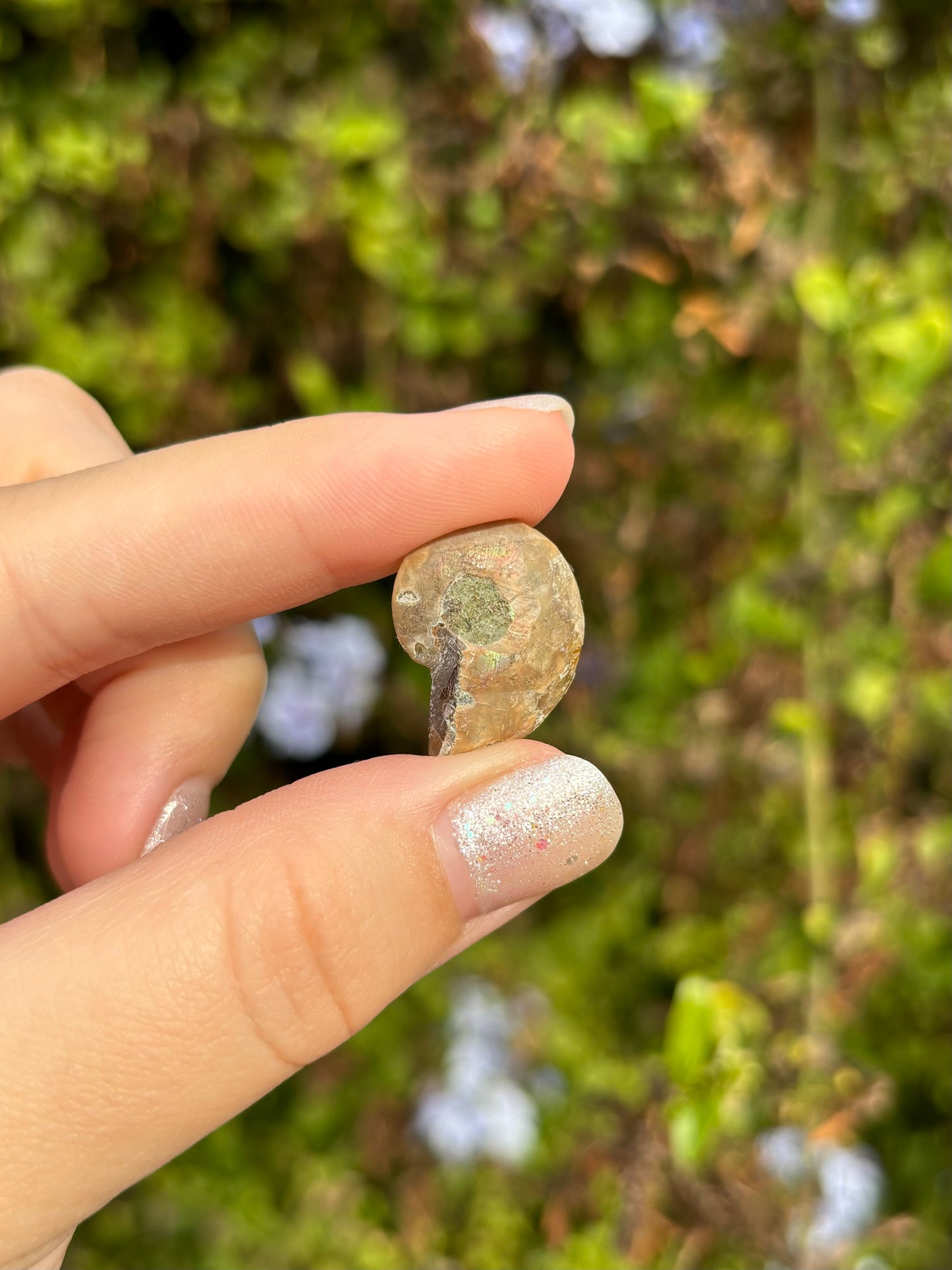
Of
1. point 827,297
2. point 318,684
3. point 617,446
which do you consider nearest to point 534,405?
point 827,297

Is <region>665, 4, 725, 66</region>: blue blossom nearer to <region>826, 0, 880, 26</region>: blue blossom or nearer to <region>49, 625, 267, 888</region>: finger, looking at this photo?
<region>826, 0, 880, 26</region>: blue blossom

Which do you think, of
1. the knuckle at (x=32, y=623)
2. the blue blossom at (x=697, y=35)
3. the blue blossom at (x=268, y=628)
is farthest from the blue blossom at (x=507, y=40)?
the knuckle at (x=32, y=623)

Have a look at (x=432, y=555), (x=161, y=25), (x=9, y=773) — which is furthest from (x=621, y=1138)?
(x=161, y=25)

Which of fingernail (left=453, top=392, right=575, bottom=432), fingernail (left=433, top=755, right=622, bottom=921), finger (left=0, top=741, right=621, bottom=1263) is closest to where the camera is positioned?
finger (left=0, top=741, right=621, bottom=1263)

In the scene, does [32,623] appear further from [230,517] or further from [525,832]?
[525,832]

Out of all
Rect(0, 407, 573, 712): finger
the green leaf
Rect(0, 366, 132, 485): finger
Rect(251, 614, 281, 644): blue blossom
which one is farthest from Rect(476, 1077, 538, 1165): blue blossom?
the green leaf
